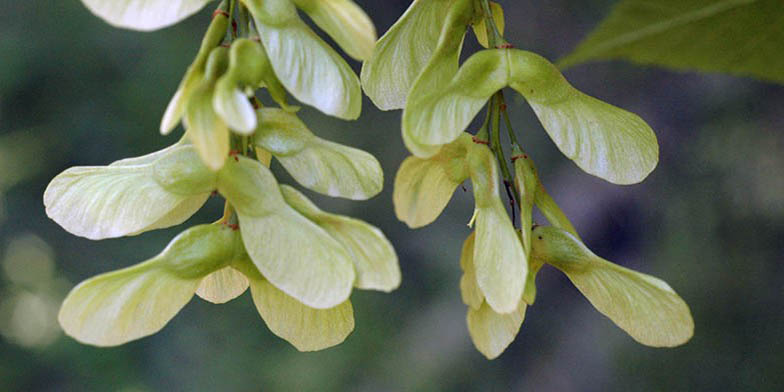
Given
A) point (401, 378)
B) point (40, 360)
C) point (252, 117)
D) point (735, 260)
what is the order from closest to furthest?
point (252, 117) < point (735, 260) < point (401, 378) < point (40, 360)

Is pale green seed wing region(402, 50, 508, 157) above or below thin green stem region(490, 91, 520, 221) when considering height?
above

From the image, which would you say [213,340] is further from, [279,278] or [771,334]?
[279,278]

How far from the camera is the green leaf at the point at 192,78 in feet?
1.32

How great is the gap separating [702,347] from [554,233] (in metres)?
1.43

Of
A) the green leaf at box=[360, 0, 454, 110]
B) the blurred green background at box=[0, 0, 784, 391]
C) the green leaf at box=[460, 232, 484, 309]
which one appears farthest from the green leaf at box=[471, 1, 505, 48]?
the blurred green background at box=[0, 0, 784, 391]

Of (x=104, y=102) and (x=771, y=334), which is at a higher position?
(x=104, y=102)

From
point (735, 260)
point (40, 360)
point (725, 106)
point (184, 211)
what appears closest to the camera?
point (184, 211)

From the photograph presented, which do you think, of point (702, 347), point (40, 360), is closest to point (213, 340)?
point (40, 360)

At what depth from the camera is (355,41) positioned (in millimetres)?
446

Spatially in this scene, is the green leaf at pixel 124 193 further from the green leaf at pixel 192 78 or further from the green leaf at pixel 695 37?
the green leaf at pixel 695 37

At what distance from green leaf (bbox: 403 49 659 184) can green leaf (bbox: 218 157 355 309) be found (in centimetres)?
13

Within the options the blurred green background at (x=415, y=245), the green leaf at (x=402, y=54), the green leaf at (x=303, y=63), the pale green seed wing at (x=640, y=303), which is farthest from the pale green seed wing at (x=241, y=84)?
the blurred green background at (x=415, y=245)

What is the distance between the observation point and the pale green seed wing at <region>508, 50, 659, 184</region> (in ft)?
1.73

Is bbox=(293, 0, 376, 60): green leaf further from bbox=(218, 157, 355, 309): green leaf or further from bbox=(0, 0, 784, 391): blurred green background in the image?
bbox=(0, 0, 784, 391): blurred green background
